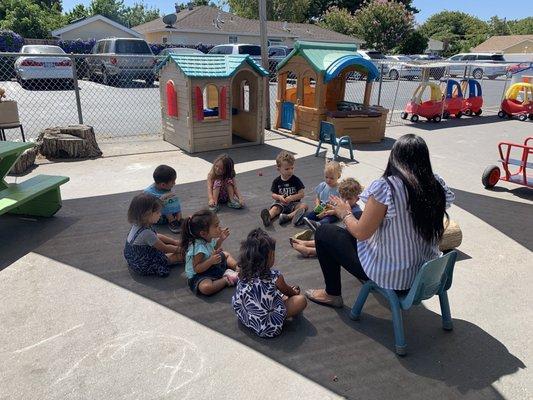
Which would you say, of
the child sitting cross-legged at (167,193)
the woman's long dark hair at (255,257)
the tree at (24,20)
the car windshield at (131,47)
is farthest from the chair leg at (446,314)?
the tree at (24,20)

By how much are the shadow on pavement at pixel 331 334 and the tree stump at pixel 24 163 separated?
2.15 metres

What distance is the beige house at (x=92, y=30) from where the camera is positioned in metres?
31.2

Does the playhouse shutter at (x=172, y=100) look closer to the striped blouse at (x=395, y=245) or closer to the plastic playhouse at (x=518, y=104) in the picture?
the striped blouse at (x=395, y=245)

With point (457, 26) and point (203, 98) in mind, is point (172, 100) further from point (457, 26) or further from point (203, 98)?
point (457, 26)

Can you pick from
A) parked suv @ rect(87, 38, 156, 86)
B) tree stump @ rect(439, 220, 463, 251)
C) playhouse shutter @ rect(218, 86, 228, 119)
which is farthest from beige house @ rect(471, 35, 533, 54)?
tree stump @ rect(439, 220, 463, 251)

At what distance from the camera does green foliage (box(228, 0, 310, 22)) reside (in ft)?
148

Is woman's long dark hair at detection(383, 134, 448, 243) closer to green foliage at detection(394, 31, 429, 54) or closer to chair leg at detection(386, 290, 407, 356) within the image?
chair leg at detection(386, 290, 407, 356)

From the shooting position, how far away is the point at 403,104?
1644 centimetres

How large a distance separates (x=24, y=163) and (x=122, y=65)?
12081mm

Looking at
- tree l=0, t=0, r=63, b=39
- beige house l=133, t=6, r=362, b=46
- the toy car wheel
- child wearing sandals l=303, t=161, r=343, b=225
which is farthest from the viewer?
beige house l=133, t=6, r=362, b=46

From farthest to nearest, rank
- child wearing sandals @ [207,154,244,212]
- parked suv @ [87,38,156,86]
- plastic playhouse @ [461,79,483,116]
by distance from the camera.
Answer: parked suv @ [87,38,156,86] < plastic playhouse @ [461,79,483,116] < child wearing sandals @ [207,154,244,212]

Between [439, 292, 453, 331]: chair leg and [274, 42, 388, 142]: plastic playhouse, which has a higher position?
[274, 42, 388, 142]: plastic playhouse

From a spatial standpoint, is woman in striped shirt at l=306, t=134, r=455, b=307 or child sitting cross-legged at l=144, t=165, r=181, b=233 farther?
child sitting cross-legged at l=144, t=165, r=181, b=233

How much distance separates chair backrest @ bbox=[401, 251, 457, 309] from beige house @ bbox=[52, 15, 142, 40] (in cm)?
3436
